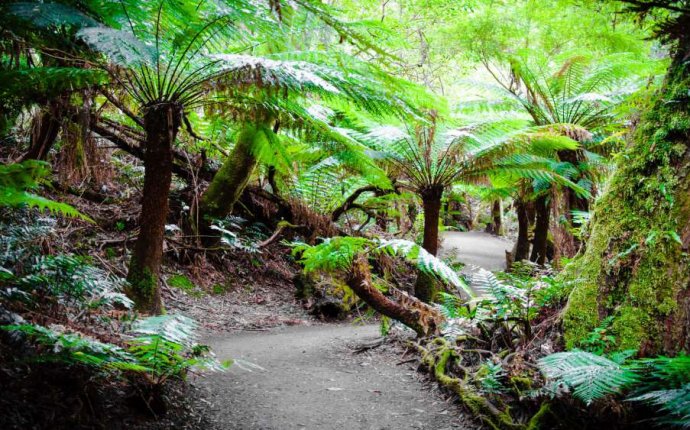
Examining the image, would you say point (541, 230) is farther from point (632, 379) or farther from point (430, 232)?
point (632, 379)

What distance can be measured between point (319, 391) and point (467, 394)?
0.84 m

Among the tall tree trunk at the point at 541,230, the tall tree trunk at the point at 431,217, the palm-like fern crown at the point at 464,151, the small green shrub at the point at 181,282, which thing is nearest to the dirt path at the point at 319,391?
the small green shrub at the point at 181,282

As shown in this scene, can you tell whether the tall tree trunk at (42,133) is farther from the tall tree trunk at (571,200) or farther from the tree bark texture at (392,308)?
the tall tree trunk at (571,200)

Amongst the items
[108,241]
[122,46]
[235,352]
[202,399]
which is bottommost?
[235,352]

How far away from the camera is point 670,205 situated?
212 centimetres

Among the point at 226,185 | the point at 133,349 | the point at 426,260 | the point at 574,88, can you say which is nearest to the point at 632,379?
the point at 426,260

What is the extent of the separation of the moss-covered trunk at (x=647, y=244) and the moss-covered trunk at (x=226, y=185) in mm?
4023

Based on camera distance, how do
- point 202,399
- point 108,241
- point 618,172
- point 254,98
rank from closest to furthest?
point 202,399 < point 618,172 < point 254,98 < point 108,241

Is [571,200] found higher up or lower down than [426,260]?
higher up

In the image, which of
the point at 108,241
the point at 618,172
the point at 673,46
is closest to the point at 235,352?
the point at 108,241

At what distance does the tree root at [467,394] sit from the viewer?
6.48ft

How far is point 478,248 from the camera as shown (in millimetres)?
13078

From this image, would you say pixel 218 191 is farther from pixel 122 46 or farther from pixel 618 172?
pixel 618 172

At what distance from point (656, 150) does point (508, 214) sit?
16.5 m
